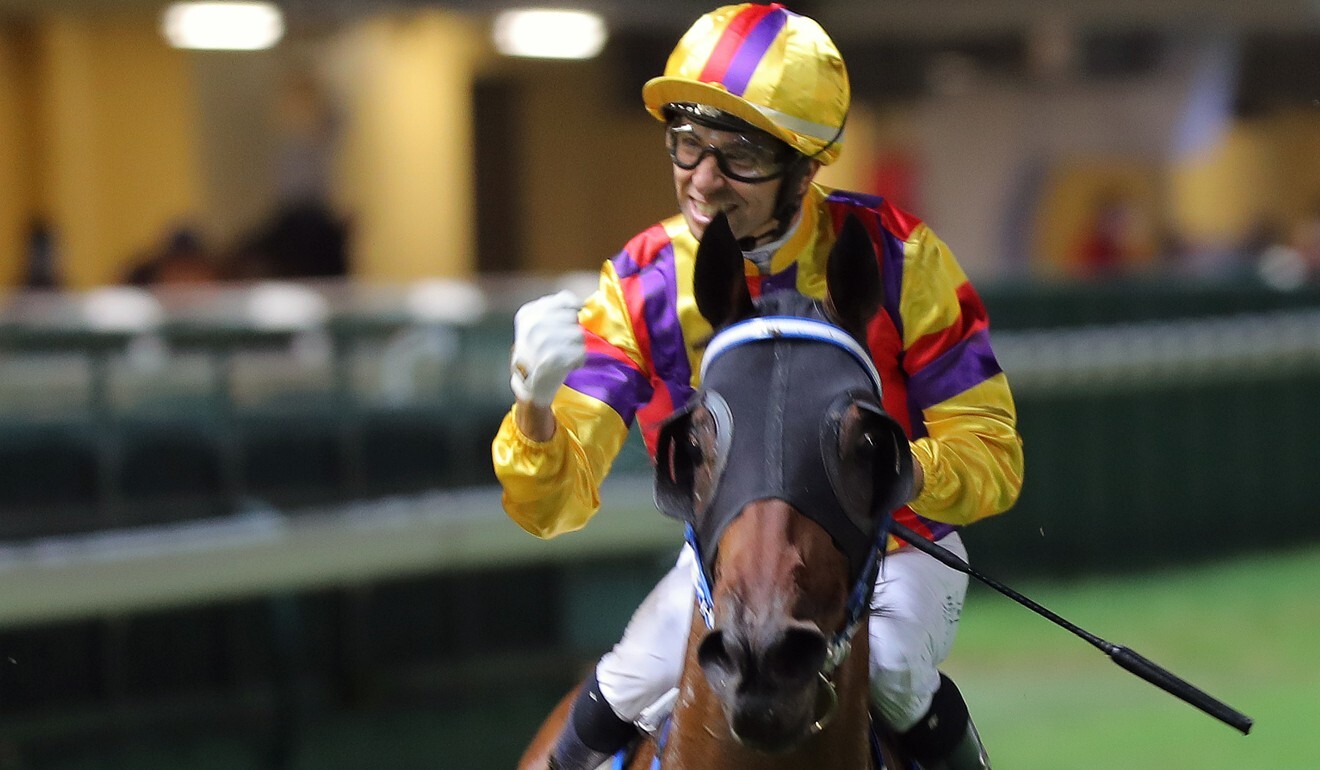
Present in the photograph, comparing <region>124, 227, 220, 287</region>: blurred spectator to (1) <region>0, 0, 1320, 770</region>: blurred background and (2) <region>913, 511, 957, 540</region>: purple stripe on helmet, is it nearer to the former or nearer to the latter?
(1) <region>0, 0, 1320, 770</region>: blurred background

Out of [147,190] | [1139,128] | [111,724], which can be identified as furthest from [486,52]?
[111,724]

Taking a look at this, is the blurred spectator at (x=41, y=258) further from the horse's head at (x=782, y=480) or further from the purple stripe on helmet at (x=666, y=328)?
the horse's head at (x=782, y=480)

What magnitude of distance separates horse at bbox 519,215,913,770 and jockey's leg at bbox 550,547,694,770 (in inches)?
15.2

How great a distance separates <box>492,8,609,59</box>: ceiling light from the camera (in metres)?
12.9

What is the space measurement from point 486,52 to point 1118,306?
15.6 feet

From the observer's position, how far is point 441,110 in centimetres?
1298

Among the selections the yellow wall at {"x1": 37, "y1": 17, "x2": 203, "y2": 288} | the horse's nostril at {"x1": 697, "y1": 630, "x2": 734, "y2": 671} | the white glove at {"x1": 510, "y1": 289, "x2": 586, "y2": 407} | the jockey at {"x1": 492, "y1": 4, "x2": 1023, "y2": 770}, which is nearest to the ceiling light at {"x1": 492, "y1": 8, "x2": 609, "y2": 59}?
the yellow wall at {"x1": 37, "y1": 17, "x2": 203, "y2": 288}

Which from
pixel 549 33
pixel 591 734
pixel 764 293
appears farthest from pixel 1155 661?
pixel 549 33

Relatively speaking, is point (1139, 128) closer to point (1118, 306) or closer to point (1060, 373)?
point (1118, 306)

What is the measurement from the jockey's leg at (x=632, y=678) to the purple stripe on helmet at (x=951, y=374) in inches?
18.2

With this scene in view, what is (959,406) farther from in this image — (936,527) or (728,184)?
(728,184)

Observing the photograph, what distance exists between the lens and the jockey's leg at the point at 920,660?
2.92 meters

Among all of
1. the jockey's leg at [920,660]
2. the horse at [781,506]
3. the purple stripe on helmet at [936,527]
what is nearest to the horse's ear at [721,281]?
the horse at [781,506]

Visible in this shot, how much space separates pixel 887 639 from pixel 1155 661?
19.2 ft
